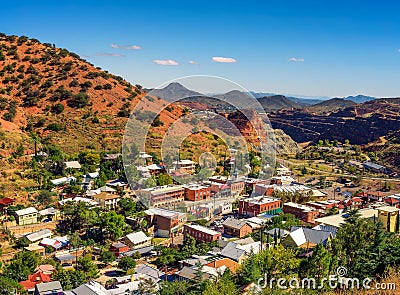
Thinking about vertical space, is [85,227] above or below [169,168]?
below

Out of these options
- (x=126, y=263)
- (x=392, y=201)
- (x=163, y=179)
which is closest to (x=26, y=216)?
(x=126, y=263)

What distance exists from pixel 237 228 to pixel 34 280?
7.37 m

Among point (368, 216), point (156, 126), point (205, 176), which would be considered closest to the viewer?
point (368, 216)

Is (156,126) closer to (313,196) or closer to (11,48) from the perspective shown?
(313,196)

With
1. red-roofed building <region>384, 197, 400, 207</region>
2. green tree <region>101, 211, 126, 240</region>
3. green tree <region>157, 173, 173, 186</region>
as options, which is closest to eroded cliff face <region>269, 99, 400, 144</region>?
red-roofed building <region>384, 197, 400, 207</region>

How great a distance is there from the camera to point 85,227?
16.6 metres

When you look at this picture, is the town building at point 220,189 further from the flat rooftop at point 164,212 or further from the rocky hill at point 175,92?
the rocky hill at point 175,92

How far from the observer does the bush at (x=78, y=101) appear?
30078 mm

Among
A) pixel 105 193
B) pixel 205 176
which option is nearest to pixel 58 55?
pixel 105 193

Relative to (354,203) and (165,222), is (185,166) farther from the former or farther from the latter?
(354,203)

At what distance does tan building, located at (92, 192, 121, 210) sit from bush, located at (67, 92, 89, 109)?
12.7 metres

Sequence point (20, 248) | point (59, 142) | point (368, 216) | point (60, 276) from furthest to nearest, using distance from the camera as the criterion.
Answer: point (59, 142)
point (368, 216)
point (20, 248)
point (60, 276)

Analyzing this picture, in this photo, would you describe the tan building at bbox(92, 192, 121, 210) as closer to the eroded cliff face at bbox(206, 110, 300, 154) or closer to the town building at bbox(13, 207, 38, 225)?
the town building at bbox(13, 207, 38, 225)

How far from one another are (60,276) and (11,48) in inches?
1124
